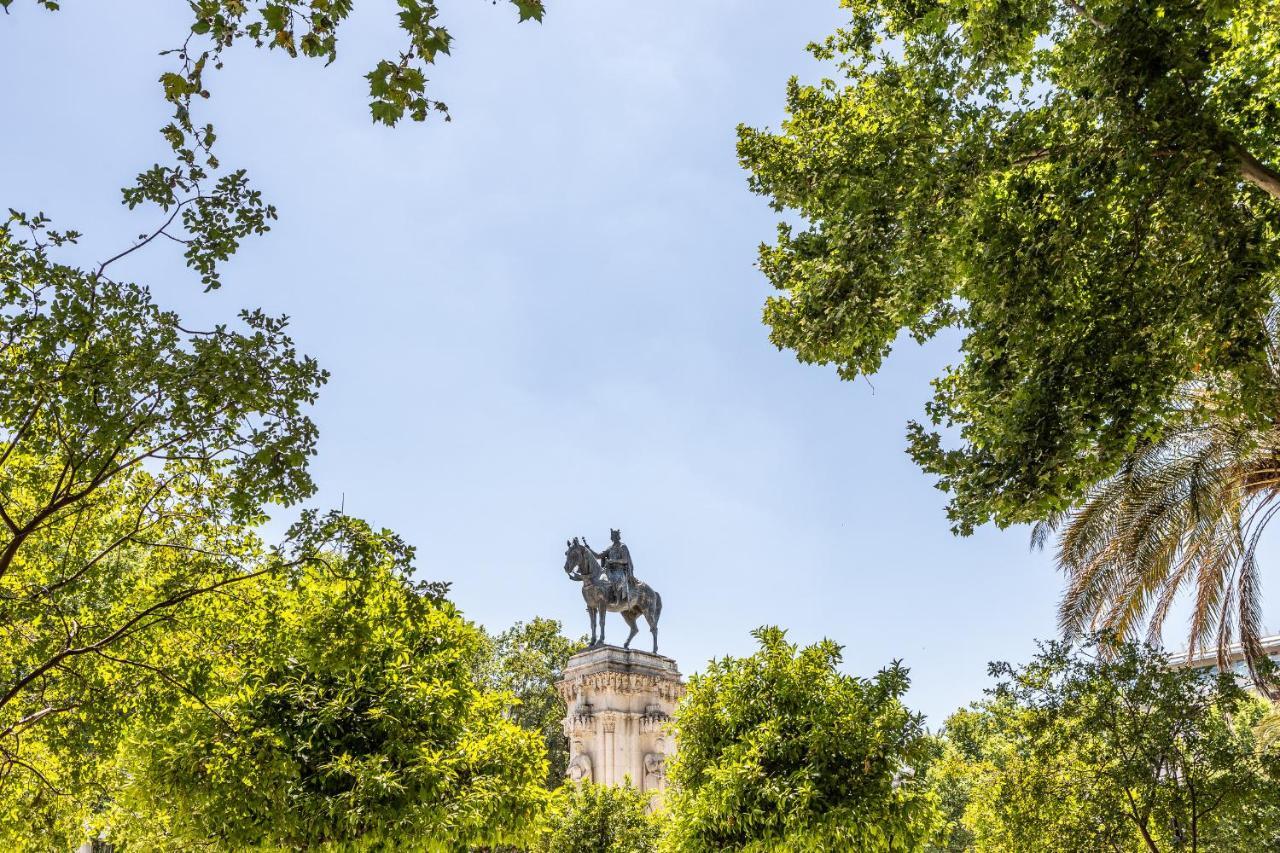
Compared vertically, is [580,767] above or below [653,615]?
below

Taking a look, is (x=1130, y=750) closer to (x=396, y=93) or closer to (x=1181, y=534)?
(x=1181, y=534)

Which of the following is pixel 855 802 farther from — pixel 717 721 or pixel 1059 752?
pixel 1059 752

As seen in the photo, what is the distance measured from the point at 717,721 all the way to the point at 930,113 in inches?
353

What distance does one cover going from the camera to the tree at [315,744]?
10195mm

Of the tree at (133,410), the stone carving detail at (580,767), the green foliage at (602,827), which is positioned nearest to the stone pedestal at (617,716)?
the stone carving detail at (580,767)

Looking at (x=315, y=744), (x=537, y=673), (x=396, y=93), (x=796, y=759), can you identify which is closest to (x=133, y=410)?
(x=396, y=93)

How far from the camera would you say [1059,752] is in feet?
44.4

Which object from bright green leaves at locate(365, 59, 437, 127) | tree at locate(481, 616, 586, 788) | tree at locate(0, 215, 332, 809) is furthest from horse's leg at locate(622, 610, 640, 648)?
bright green leaves at locate(365, 59, 437, 127)

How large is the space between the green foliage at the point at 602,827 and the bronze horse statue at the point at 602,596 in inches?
279

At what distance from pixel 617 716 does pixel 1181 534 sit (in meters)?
14.1

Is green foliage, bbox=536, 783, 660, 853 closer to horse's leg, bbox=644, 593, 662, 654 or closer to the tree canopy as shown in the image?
the tree canopy

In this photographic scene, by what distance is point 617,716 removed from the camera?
74.3 ft

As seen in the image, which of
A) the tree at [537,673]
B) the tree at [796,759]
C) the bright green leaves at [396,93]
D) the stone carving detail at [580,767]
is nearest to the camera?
the bright green leaves at [396,93]

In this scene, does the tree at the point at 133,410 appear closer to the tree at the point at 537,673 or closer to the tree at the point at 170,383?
the tree at the point at 170,383
